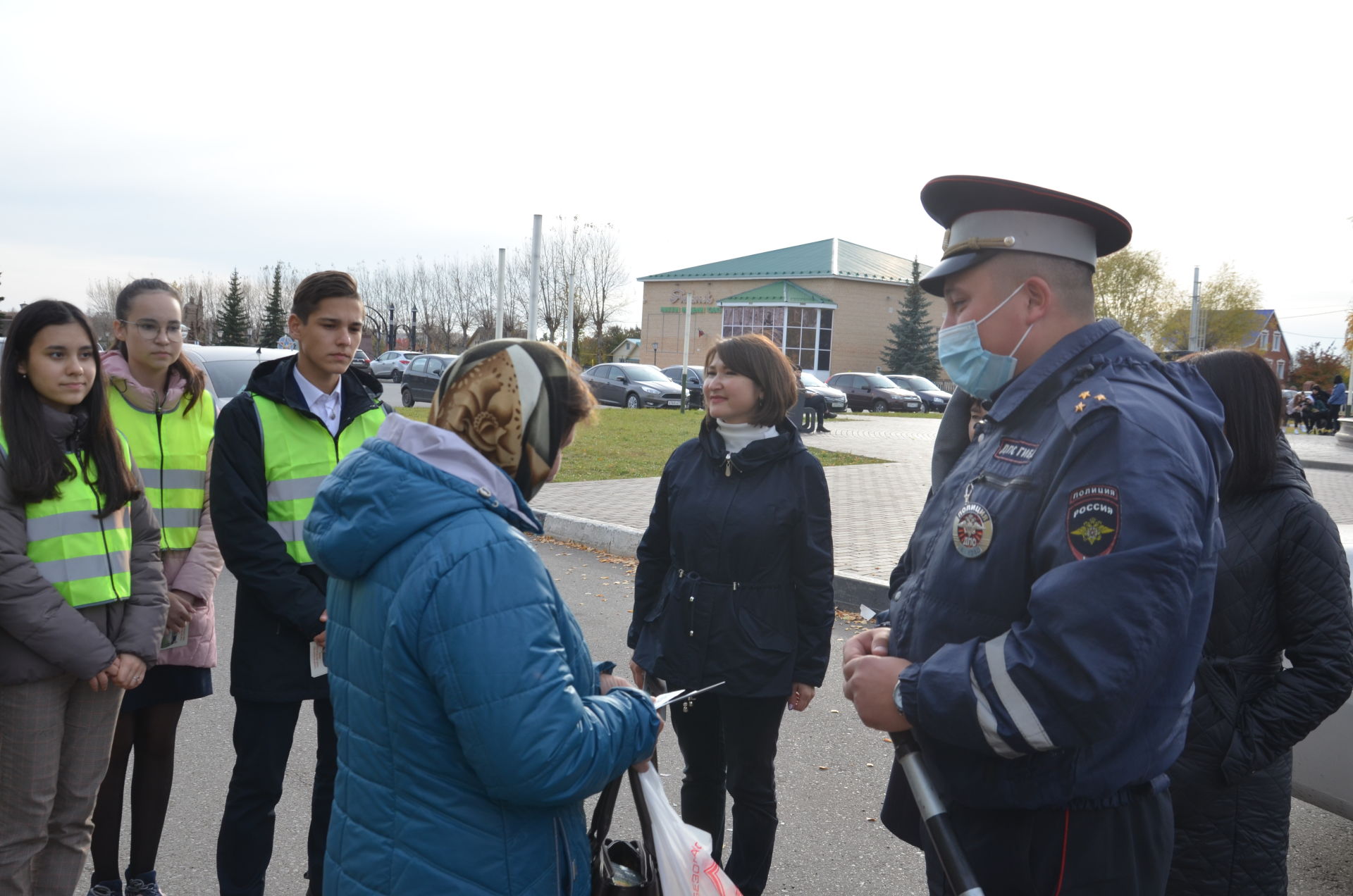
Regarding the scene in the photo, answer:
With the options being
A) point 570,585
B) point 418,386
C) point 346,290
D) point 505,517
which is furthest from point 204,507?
point 418,386

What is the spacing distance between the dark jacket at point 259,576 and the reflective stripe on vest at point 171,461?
444 millimetres

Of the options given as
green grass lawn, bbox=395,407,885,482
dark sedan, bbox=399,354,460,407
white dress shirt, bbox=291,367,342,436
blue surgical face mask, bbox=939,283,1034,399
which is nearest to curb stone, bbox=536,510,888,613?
green grass lawn, bbox=395,407,885,482

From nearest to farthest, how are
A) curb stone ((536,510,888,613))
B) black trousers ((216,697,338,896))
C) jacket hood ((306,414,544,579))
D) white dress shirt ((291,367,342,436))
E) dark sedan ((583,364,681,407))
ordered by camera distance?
jacket hood ((306,414,544,579))
black trousers ((216,697,338,896))
white dress shirt ((291,367,342,436))
curb stone ((536,510,888,613))
dark sedan ((583,364,681,407))

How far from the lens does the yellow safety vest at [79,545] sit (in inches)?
116

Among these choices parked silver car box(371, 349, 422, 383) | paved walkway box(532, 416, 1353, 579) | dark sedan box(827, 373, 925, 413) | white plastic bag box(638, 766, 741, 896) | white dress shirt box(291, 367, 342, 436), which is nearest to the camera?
white plastic bag box(638, 766, 741, 896)

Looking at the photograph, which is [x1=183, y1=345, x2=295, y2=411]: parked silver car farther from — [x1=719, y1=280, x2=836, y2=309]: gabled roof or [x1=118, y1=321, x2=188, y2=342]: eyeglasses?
[x1=719, y1=280, x2=836, y2=309]: gabled roof

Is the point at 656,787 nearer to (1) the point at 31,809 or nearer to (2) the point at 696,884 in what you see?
(2) the point at 696,884

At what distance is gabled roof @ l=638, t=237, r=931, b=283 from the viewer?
200 ft

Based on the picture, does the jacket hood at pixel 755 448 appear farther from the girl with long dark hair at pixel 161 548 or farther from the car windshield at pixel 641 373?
the car windshield at pixel 641 373

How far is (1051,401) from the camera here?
1.94 m

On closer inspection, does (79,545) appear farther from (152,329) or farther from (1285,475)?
(1285,475)

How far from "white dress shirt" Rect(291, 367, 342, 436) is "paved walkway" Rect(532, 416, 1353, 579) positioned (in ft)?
17.6

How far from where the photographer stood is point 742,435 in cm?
357

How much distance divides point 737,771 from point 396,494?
210 centimetres
